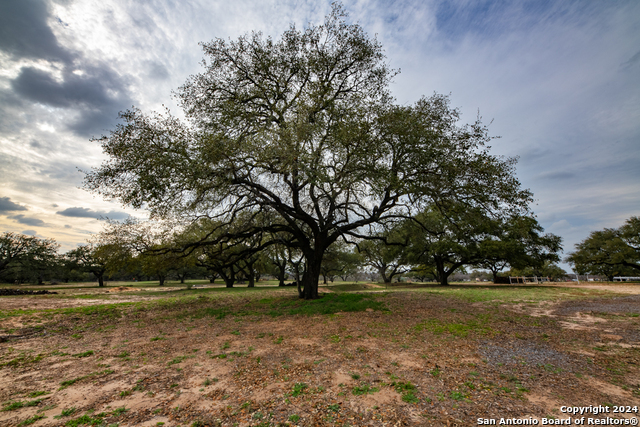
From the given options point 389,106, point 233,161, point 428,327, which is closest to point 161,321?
point 233,161

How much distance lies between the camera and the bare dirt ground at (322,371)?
388 centimetres

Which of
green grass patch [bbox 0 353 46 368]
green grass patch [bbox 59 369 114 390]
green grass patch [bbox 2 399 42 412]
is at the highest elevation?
green grass patch [bbox 2 399 42 412]

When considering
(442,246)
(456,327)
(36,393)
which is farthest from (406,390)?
(442,246)

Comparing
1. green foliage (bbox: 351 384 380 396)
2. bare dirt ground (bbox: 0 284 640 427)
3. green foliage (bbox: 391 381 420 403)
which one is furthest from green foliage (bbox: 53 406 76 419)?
green foliage (bbox: 391 381 420 403)

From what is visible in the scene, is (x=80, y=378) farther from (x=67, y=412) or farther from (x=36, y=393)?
(x=67, y=412)

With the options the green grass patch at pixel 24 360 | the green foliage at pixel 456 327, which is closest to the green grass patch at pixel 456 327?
the green foliage at pixel 456 327

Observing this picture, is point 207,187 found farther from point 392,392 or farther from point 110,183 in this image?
point 392,392

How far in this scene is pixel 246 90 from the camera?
1445 centimetres

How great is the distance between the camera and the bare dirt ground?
3.88m

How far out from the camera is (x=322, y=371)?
543cm

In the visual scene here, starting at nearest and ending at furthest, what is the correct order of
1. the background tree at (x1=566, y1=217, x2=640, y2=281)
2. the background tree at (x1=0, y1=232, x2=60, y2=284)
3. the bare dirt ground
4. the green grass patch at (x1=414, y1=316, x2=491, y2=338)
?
the bare dirt ground < the green grass patch at (x1=414, y1=316, x2=491, y2=338) < the background tree at (x1=566, y1=217, x2=640, y2=281) < the background tree at (x1=0, y1=232, x2=60, y2=284)

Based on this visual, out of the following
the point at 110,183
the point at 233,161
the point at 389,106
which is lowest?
the point at 110,183

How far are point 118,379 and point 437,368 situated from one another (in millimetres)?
6432

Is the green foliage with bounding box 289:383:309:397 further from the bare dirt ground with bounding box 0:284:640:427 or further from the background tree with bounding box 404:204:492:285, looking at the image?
the background tree with bounding box 404:204:492:285
